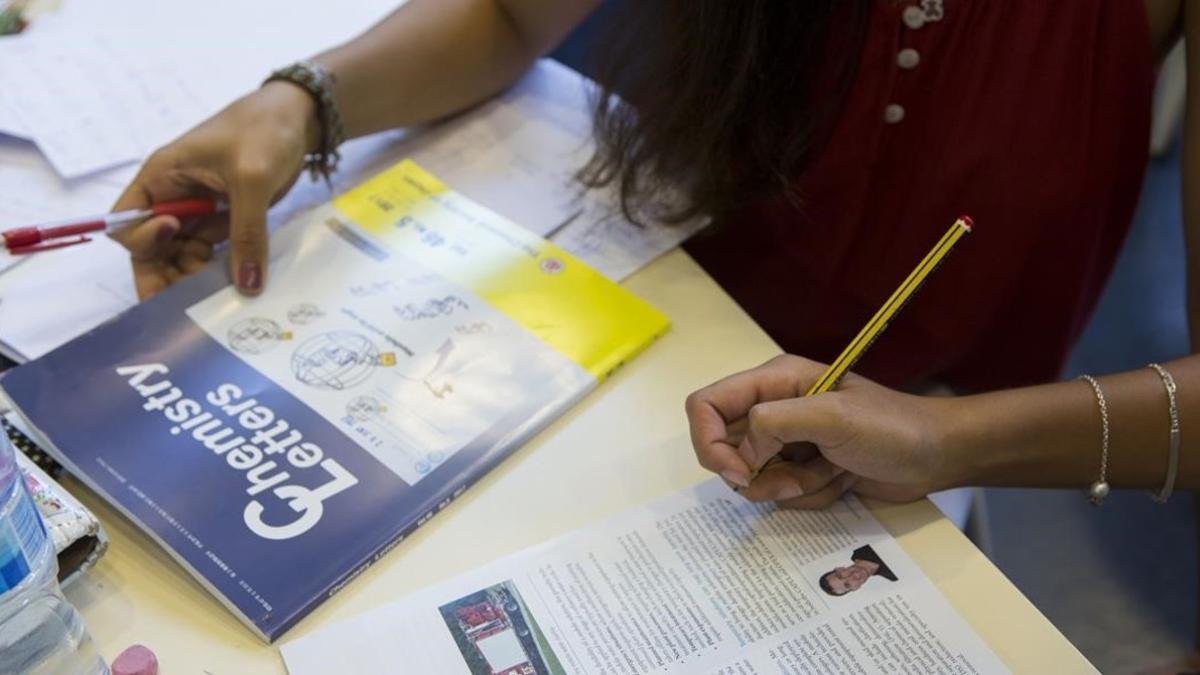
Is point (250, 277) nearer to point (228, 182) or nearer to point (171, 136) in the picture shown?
point (228, 182)

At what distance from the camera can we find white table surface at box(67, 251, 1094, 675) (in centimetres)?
67

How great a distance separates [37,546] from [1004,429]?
2.02ft

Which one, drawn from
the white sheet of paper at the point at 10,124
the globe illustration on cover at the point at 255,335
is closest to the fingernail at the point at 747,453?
the globe illustration on cover at the point at 255,335

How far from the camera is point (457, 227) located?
3.07 feet

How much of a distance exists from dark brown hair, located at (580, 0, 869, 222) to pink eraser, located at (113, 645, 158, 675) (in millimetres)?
526

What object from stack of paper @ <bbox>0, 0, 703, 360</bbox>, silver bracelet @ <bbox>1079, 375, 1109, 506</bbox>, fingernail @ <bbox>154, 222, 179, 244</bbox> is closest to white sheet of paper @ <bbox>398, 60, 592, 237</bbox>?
stack of paper @ <bbox>0, 0, 703, 360</bbox>

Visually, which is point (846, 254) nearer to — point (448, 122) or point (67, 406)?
point (448, 122)

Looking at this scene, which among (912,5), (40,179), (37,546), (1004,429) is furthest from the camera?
(40,179)

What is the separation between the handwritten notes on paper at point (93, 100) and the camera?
3.41ft

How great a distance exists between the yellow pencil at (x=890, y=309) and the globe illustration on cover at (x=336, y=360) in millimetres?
298

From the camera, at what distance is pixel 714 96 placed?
36.7 inches

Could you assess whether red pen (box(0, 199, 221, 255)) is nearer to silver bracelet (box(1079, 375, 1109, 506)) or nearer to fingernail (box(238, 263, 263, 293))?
fingernail (box(238, 263, 263, 293))

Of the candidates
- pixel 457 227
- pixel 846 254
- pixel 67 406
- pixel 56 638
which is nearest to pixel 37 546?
pixel 56 638

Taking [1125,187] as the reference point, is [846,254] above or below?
below
